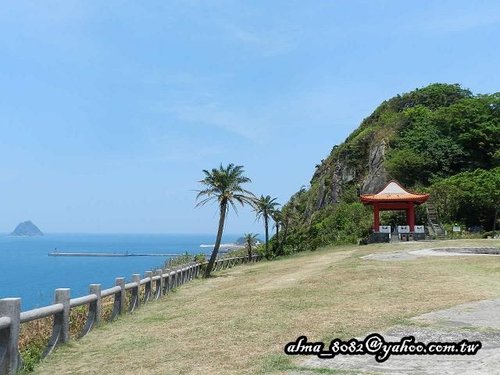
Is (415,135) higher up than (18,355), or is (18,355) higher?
(415,135)

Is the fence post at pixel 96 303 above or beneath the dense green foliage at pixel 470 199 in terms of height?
beneath

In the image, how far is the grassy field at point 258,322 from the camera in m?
7.42

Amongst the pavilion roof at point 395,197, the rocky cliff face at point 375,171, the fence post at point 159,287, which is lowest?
the fence post at point 159,287

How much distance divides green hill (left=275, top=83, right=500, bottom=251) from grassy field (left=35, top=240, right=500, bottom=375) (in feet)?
108

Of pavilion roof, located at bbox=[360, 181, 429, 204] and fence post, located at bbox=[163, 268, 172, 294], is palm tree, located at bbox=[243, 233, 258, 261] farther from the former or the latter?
fence post, located at bbox=[163, 268, 172, 294]

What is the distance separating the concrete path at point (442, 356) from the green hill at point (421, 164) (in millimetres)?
39067

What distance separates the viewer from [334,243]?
49594 millimetres

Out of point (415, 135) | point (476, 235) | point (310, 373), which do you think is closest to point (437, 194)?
point (476, 235)

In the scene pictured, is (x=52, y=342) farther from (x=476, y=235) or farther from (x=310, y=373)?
(x=476, y=235)

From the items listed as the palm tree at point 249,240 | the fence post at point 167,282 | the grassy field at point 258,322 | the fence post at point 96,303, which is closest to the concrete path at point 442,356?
the grassy field at point 258,322

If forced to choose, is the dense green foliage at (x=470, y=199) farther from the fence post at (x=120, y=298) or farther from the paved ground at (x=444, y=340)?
the fence post at (x=120, y=298)

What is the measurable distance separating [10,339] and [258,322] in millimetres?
4353

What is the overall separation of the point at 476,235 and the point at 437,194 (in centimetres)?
811

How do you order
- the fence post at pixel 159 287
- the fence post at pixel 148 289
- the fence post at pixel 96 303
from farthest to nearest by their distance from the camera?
1. the fence post at pixel 159 287
2. the fence post at pixel 148 289
3. the fence post at pixel 96 303
